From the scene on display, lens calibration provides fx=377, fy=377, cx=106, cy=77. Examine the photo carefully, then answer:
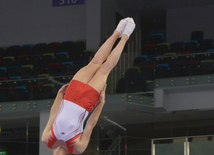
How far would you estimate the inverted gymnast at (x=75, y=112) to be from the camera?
4.49 metres

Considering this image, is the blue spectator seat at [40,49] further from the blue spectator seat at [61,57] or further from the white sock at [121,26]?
the white sock at [121,26]

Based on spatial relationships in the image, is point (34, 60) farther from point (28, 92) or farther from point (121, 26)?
point (121, 26)

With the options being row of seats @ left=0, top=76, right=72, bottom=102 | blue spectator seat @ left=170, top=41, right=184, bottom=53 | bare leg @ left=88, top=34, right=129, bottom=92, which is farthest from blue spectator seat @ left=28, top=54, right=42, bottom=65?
bare leg @ left=88, top=34, right=129, bottom=92

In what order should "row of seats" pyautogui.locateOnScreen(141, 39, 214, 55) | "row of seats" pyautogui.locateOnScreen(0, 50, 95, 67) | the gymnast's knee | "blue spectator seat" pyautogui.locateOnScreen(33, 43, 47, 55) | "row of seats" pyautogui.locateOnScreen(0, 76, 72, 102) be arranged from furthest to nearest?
Result: "blue spectator seat" pyautogui.locateOnScreen(33, 43, 47, 55)
"row of seats" pyautogui.locateOnScreen(0, 50, 95, 67)
"row of seats" pyautogui.locateOnScreen(141, 39, 214, 55)
"row of seats" pyautogui.locateOnScreen(0, 76, 72, 102)
the gymnast's knee

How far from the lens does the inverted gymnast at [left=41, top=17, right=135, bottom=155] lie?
449 cm

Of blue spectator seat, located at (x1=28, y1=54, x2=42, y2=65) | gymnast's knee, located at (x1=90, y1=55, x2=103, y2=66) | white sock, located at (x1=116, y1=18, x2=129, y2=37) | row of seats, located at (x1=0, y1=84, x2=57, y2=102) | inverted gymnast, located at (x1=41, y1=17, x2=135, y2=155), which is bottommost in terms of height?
row of seats, located at (x1=0, y1=84, x2=57, y2=102)

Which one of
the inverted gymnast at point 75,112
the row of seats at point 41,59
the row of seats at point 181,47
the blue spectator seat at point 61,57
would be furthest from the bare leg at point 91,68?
the blue spectator seat at point 61,57

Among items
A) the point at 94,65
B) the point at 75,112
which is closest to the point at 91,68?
the point at 94,65

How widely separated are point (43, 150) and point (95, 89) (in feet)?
23.8

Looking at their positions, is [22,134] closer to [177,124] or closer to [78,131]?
[177,124]

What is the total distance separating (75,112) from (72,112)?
1.6 inches

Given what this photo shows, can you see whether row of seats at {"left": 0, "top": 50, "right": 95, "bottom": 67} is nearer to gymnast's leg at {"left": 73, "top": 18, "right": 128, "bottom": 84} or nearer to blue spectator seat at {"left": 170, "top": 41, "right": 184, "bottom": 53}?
blue spectator seat at {"left": 170, "top": 41, "right": 184, "bottom": 53}

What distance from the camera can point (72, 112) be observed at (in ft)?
15.0

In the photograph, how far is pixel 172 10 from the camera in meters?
17.7
